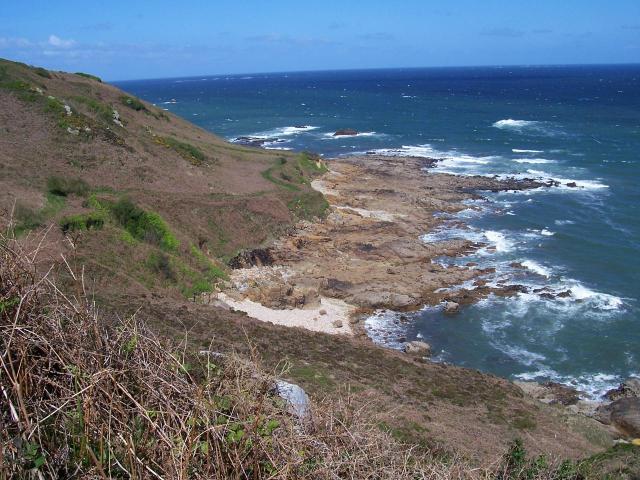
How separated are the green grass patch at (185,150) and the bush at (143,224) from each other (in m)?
17.2

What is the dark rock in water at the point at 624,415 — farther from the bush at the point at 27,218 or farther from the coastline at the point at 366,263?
the bush at the point at 27,218

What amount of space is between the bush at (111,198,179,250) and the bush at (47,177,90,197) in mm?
2509

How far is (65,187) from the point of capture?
3397cm

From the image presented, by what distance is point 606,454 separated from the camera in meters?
16.8

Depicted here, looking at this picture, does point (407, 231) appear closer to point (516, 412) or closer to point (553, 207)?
point (553, 207)

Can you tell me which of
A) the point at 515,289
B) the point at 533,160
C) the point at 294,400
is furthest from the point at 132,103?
the point at 294,400

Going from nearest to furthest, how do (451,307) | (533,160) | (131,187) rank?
(451,307) → (131,187) → (533,160)

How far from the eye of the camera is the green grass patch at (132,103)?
6297 cm

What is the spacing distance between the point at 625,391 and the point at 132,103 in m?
56.9

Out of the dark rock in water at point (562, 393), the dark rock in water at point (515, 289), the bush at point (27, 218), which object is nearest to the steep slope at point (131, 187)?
the bush at point (27, 218)

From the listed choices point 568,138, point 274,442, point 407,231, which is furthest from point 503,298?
point 568,138

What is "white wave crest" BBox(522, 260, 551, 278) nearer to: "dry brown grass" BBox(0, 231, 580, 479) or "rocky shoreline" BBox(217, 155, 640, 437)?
"rocky shoreline" BBox(217, 155, 640, 437)

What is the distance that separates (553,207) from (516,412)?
1508 inches

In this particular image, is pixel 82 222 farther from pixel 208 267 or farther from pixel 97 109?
pixel 97 109
